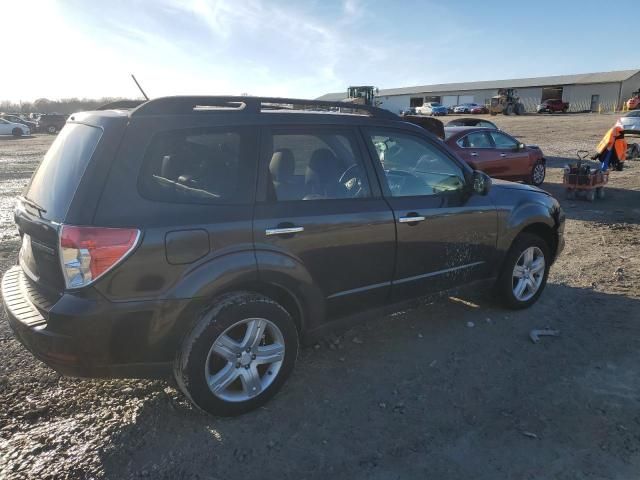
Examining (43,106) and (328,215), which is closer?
(328,215)

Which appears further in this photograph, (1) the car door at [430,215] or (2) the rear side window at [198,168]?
(1) the car door at [430,215]

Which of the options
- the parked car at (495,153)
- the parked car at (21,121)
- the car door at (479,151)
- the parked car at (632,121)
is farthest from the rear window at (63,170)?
the parked car at (21,121)

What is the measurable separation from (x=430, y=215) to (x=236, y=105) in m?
1.66

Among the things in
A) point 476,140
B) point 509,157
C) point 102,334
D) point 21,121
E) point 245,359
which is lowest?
point 245,359

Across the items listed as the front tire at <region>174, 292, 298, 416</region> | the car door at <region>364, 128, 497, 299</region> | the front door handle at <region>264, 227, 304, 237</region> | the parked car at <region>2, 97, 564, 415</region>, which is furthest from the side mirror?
the front tire at <region>174, 292, 298, 416</region>

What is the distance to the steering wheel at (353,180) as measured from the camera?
3439mm

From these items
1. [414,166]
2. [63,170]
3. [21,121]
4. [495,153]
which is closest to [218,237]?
[63,170]

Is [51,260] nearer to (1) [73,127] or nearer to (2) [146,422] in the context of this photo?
(1) [73,127]

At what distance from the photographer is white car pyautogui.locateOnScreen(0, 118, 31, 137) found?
117 feet

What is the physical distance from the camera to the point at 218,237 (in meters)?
2.76

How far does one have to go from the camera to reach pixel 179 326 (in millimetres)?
2734

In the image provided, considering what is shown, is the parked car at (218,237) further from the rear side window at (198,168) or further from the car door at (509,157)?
the car door at (509,157)

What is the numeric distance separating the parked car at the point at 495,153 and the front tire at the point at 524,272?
5.03m

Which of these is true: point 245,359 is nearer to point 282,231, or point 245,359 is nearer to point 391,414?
point 282,231
